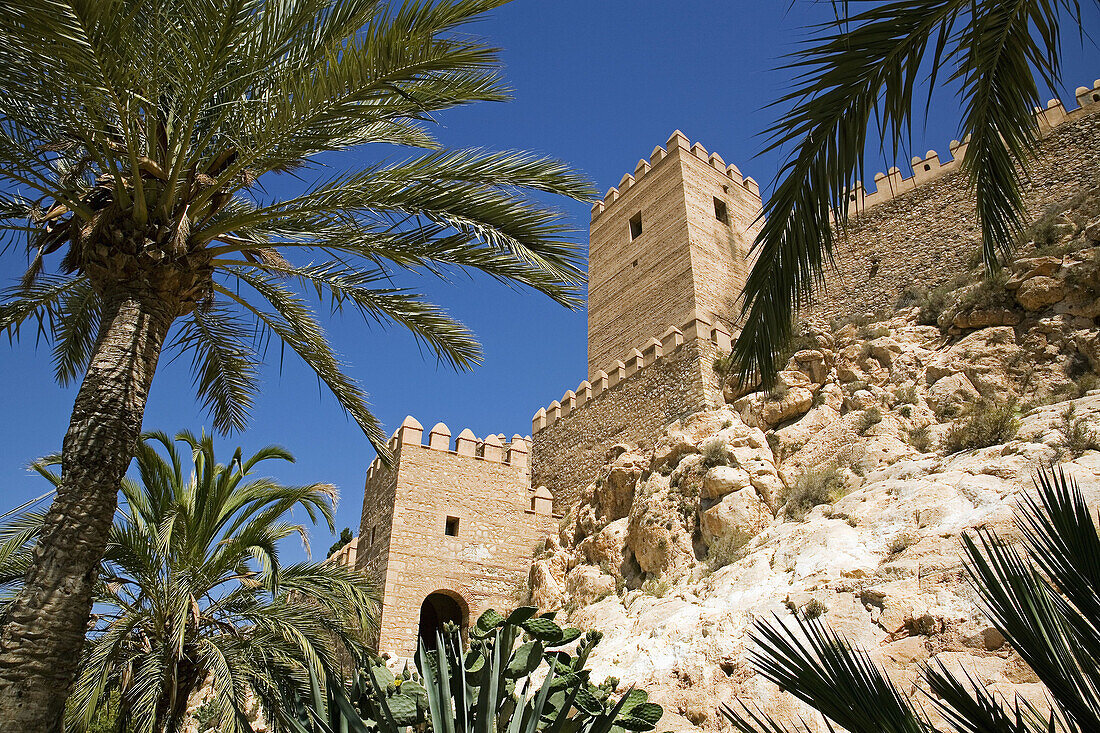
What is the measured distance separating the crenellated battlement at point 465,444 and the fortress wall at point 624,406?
2.18ft

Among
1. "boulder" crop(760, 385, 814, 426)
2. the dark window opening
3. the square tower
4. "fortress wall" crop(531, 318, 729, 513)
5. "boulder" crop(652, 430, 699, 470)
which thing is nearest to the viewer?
"boulder" crop(760, 385, 814, 426)

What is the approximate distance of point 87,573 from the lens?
13.7 ft

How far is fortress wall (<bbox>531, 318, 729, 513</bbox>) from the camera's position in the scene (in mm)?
14266

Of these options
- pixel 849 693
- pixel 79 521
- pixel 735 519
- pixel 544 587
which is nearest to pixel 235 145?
pixel 79 521

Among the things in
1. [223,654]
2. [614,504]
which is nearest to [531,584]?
[614,504]

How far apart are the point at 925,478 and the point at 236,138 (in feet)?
27.1

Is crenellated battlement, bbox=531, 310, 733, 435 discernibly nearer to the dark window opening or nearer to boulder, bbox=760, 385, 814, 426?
boulder, bbox=760, 385, 814, 426

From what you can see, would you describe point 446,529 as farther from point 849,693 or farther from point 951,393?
point 849,693

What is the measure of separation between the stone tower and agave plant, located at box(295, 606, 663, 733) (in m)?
9.62

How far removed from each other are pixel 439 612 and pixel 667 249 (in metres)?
9.08

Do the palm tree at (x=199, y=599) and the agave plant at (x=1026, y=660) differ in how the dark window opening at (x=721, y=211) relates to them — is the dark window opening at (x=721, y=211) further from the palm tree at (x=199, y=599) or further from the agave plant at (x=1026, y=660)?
the agave plant at (x=1026, y=660)

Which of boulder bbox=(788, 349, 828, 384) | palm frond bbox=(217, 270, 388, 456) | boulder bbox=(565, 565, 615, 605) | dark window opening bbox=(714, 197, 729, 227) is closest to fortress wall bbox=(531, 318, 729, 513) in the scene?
boulder bbox=(788, 349, 828, 384)

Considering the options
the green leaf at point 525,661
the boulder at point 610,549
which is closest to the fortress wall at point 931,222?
the boulder at point 610,549

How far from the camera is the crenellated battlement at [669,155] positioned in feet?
62.3
